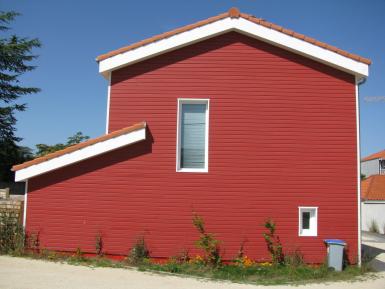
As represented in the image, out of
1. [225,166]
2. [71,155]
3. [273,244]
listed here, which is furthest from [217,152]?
[71,155]

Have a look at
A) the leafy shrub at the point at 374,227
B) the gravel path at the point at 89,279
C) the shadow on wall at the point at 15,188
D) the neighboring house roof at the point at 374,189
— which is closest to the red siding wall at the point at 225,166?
the gravel path at the point at 89,279

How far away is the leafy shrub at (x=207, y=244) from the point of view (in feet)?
36.7

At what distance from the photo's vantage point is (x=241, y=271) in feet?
35.3

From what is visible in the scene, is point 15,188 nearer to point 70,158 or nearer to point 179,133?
point 70,158

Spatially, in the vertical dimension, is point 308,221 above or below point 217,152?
below

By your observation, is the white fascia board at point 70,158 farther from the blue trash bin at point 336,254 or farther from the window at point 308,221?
the blue trash bin at point 336,254

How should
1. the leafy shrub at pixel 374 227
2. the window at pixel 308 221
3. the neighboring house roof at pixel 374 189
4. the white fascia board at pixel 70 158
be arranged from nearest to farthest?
1. the white fascia board at pixel 70 158
2. the window at pixel 308 221
3. the leafy shrub at pixel 374 227
4. the neighboring house roof at pixel 374 189

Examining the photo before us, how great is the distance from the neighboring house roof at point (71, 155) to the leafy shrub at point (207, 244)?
2933 mm

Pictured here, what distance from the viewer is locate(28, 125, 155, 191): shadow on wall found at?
11.6 m

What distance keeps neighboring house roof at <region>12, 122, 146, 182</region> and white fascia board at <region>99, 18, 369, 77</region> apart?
2.03 metres

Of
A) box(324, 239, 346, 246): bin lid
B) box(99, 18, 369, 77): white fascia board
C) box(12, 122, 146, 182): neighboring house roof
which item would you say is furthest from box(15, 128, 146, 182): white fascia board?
box(324, 239, 346, 246): bin lid

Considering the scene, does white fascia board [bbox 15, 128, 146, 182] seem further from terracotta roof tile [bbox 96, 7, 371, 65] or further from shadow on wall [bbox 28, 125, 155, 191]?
terracotta roof tile [bbox 96, 7, 371, 65]

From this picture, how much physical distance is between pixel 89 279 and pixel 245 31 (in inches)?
295

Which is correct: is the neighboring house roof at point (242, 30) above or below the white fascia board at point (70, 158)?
above
